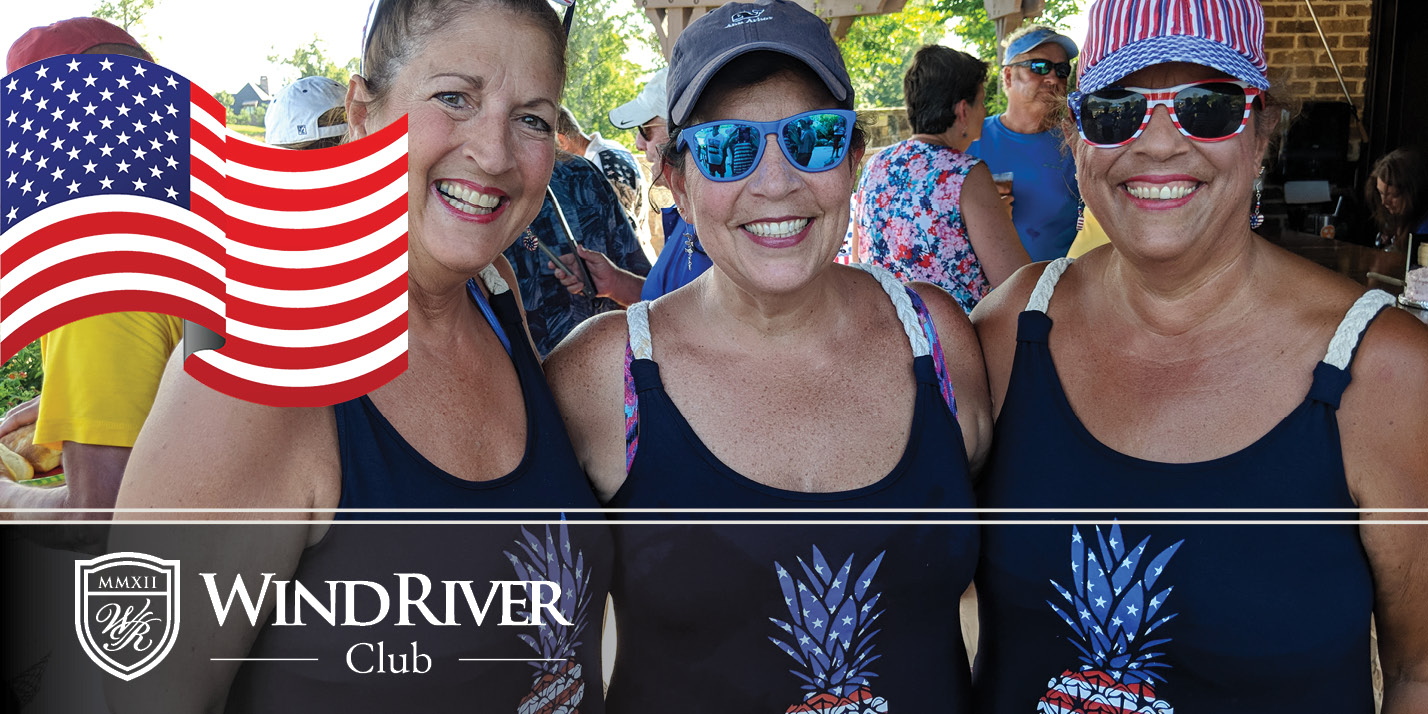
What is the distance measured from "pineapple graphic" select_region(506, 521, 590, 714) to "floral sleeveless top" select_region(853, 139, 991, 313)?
258 centimetres

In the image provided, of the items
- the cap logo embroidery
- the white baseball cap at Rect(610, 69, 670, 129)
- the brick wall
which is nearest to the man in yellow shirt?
the cap logo embroidery

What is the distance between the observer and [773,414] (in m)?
2.03

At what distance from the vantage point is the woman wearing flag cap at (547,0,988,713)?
192cm

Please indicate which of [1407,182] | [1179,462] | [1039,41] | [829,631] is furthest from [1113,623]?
[1407,182]

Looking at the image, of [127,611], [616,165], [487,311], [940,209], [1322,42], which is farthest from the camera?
[1322,42]

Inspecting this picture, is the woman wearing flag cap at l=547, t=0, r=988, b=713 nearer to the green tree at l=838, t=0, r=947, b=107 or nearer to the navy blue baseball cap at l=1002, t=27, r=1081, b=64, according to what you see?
the navy blue baseball cap at l=1002, t=27, r=1081, b=64

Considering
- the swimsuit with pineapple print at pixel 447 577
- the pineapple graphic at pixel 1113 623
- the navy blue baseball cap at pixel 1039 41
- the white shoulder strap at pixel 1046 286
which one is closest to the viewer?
the swimsuit with pineapple print at pixel 447 577

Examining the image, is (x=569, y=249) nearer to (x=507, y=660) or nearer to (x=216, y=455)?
(x=507, y=660)

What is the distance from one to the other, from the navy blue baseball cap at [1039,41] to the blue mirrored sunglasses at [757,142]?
345 centimetres

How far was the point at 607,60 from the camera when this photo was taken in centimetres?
2377

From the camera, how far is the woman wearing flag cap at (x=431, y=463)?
1.46 m

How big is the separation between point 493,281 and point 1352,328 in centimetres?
156

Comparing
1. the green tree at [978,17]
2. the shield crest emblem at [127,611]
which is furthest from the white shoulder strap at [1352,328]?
the green tree at [978,17]

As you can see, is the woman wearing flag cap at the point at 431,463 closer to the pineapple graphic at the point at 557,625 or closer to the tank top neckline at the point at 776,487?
the pineapple graphic at the point at 557,625
